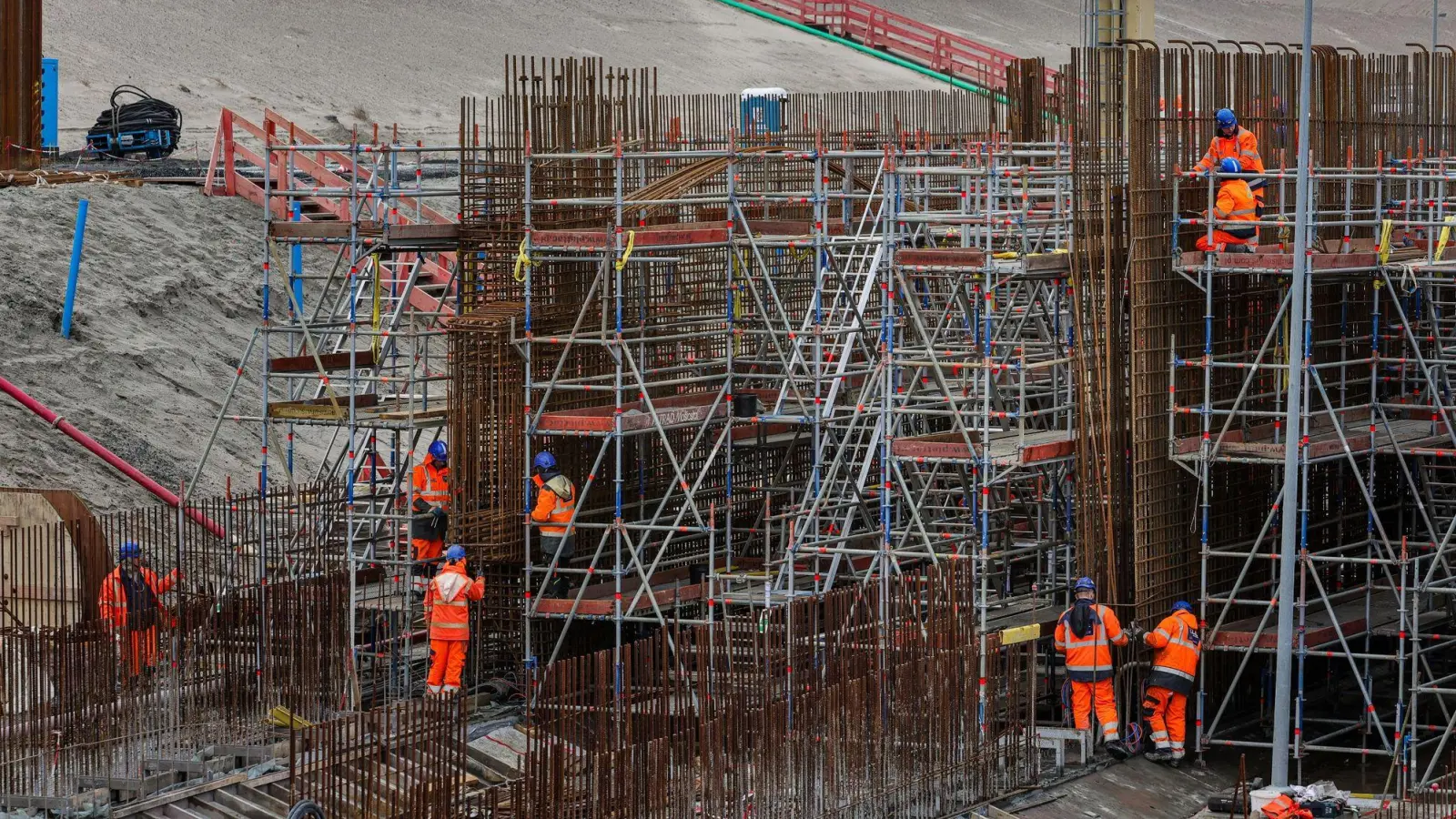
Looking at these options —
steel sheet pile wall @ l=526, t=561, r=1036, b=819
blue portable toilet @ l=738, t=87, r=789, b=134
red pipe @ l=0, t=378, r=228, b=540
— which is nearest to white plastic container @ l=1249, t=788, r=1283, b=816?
steel sheet pile wall @ l=526, t=561, r=1036, b=819

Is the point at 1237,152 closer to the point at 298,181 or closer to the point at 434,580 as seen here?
the point at 434,580

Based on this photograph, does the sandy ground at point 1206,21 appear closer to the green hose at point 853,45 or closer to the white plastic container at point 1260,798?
the green hose at point 853,45

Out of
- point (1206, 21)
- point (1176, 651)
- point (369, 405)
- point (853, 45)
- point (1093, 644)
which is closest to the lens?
point (1093, 644)

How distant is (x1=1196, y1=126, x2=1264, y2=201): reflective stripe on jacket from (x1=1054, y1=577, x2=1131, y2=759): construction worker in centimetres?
400

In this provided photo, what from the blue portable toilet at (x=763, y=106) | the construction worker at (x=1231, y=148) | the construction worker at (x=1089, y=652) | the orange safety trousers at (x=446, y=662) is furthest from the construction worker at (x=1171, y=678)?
the blue portable toilet at (x=763, y=106)

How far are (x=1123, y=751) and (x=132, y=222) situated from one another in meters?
20.3

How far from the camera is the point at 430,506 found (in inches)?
955

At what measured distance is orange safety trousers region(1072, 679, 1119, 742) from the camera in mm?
21844

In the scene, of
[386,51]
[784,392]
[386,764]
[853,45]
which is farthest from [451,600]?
[853,45]

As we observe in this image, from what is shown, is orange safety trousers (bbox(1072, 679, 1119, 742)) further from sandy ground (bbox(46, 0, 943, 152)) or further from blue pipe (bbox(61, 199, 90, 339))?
sandy ground (bbox(46, 0, 943, 152))

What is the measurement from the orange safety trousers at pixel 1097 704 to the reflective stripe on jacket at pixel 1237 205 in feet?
14.1

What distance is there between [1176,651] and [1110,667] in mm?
636

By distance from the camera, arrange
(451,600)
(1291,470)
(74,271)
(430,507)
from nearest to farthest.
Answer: (1291,470), (451,600), (430,507), (74,271)

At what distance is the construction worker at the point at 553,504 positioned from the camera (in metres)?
23.2
